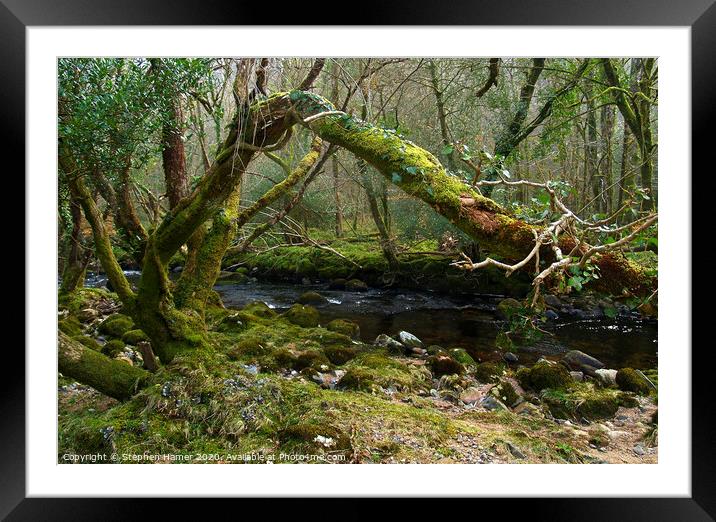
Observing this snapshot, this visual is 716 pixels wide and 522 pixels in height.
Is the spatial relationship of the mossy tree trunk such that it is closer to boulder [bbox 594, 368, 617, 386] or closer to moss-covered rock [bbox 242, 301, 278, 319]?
moss-covered rock [bbox 242, 301, 278, 319]

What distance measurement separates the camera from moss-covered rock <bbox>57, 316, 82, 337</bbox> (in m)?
4.64

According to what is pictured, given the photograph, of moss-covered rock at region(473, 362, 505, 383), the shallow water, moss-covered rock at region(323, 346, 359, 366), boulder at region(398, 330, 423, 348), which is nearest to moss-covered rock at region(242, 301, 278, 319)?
the shallow water

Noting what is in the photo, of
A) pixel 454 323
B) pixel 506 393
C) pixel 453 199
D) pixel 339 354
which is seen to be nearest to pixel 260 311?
pixel 339 354

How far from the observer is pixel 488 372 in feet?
14.5

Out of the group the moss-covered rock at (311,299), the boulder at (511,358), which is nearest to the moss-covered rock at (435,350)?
the boulder at (511,358)

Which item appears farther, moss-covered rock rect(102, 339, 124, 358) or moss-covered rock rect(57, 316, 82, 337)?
moss-covered rock rect(57, 316, 82, 337)

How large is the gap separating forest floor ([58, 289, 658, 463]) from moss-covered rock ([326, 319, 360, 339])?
0.82 m

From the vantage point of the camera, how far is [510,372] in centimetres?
451

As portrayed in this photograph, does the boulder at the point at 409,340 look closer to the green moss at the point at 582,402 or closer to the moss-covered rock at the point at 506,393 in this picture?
the moss-covered rock at the point at 506,393

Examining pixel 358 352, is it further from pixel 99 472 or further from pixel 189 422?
pixel 99 472

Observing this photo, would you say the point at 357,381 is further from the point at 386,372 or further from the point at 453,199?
the point at 453,199

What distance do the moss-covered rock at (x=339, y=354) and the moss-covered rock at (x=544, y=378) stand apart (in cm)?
185
